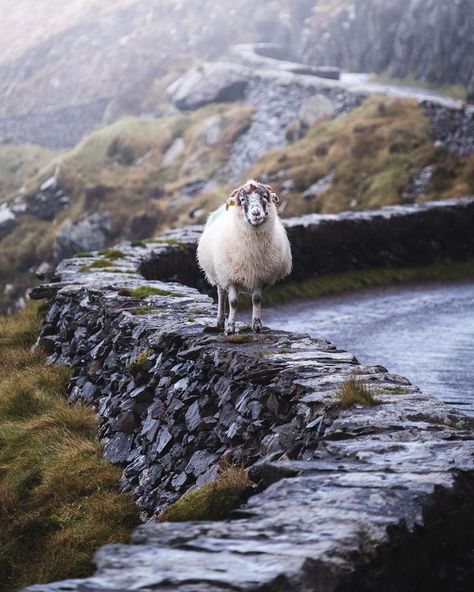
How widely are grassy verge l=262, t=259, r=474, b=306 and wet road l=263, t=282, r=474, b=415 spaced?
17.1 inches

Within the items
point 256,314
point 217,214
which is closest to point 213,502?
point 256,314

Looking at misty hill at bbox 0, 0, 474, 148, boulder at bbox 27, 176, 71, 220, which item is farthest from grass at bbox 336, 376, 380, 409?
misty hill at bbox 0, 0, 474, 148

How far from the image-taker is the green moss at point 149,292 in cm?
1190

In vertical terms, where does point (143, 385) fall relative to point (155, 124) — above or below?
above

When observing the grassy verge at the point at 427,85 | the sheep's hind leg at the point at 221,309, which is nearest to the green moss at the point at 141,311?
the sheep's hind leg at the point at 221,309

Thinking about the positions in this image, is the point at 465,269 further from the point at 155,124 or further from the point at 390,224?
the point at 155,124

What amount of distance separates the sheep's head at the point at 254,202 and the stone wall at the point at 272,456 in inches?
45.3

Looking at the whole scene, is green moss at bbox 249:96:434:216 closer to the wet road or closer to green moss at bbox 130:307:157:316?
the wet road

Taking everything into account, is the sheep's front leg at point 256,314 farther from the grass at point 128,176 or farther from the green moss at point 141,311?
the grass at point 128,176

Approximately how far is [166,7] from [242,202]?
269 feet

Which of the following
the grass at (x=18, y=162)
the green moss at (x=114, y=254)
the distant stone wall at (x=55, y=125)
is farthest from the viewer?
the distant stone wall at (x=55, y=125)

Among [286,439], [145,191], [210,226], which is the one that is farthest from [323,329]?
[145,191]

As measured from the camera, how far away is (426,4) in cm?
5300

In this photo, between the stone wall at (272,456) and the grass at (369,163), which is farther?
the grass at (369,163)
